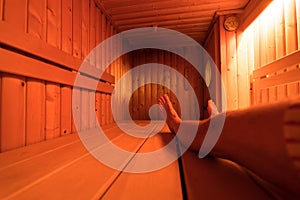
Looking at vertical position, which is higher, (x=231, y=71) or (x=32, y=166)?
(x=231, y=71)

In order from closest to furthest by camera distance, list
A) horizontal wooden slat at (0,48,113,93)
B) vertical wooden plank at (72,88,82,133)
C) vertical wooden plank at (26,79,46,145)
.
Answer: horizontal wooden slat at (0,48,113,93) < vertical wooden plank at (26,79,46,145) < vertical wooden plank at (72,88,82,133)

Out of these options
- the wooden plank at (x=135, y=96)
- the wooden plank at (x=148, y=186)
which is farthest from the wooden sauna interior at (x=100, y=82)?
the wooden plank at (x=135, y=96)

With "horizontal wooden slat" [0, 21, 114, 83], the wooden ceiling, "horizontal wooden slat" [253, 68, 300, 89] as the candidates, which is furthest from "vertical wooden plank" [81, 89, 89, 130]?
"horizontal wooden slat" [253, 68, 300, 89]

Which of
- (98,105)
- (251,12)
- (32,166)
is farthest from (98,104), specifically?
(251,12)

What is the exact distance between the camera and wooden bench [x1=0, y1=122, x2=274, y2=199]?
48 centimetres

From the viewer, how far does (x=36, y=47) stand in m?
1.16

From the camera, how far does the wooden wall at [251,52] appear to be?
196cm

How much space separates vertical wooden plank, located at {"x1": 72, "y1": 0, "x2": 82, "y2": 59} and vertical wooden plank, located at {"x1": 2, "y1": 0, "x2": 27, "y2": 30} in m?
0.58

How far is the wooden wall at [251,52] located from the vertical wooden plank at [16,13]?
225 centimetres

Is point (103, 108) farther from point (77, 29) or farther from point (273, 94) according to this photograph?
point (273, 94)

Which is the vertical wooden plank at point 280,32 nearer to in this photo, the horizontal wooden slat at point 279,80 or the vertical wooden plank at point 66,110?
the horizontal wooden slat at point 279,80

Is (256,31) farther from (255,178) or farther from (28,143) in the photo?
(28,143)

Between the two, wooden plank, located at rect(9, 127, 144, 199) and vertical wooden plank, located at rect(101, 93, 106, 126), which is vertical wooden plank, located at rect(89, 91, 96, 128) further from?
wooden plank, located at rect(9, 127, 144, 199)

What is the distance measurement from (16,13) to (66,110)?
2.57 feet
